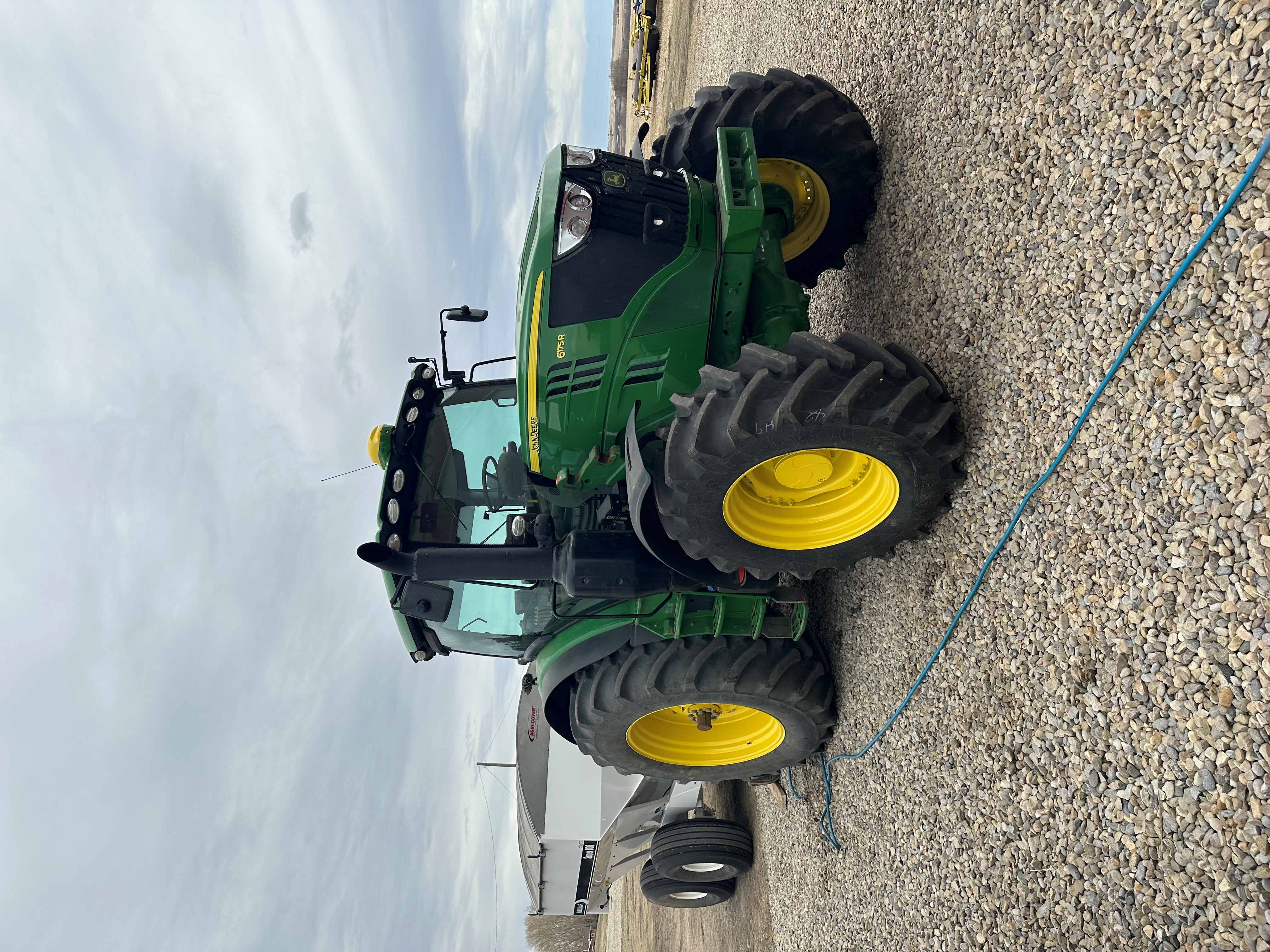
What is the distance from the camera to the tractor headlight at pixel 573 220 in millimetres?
3277

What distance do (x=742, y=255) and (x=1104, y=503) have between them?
5.89 ft

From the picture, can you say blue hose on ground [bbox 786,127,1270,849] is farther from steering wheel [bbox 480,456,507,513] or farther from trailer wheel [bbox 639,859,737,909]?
trailer wheel [bbox 639,859,737,909]

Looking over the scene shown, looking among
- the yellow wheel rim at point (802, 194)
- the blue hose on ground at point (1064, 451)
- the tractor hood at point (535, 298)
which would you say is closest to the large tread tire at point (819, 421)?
the blue hose on ground at point (1064, 451)

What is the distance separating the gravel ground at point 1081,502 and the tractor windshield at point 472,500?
1890mm

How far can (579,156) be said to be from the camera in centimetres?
350

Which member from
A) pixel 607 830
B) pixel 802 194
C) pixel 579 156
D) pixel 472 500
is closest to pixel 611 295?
pixel 579 156

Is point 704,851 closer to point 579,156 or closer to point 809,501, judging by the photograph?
point 809,501

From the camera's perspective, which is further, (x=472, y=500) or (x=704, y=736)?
(x=704, y=736)

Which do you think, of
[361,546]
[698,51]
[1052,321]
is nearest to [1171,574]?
[1052,321]

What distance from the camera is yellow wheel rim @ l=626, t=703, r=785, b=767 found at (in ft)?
15.1

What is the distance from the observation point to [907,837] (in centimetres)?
321

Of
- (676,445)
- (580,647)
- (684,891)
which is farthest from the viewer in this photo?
(684,891)

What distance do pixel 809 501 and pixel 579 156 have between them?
1.95 m

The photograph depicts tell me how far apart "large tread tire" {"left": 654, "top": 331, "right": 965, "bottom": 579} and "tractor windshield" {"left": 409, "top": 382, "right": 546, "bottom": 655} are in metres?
1.16
